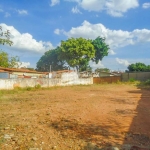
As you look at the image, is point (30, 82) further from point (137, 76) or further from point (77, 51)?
point (137, 76)

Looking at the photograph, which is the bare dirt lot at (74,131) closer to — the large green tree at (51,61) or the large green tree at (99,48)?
the large green tree at (99,48)

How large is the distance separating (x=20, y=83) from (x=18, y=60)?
18490 mm

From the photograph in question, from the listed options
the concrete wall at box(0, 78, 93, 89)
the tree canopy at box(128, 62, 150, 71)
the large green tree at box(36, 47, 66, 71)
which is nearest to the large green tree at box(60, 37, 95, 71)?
the concrete wall at box(0, 78, 93, 89)

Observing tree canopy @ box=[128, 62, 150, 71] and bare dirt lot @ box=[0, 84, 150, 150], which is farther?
tree canopy @ box=[128, 62, 150, 71]

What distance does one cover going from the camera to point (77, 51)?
34281mm

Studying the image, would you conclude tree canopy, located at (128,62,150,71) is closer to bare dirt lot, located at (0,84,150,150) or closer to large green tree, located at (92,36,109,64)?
large green tree, located at (92,36,109,64)

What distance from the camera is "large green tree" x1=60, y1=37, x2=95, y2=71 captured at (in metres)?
34.6

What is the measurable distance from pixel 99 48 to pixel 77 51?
222 inches

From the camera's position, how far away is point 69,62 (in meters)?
35.4

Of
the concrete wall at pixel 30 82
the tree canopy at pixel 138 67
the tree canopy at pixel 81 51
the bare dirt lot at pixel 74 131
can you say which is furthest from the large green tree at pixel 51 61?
the bare dirt lot at pixel 74 131

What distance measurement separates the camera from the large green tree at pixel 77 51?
34.6 metres

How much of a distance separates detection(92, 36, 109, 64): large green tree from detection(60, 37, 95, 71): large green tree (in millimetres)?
2420

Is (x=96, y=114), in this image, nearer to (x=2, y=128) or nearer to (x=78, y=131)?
(x=78, y=131)

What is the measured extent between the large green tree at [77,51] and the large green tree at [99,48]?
7.94ft
